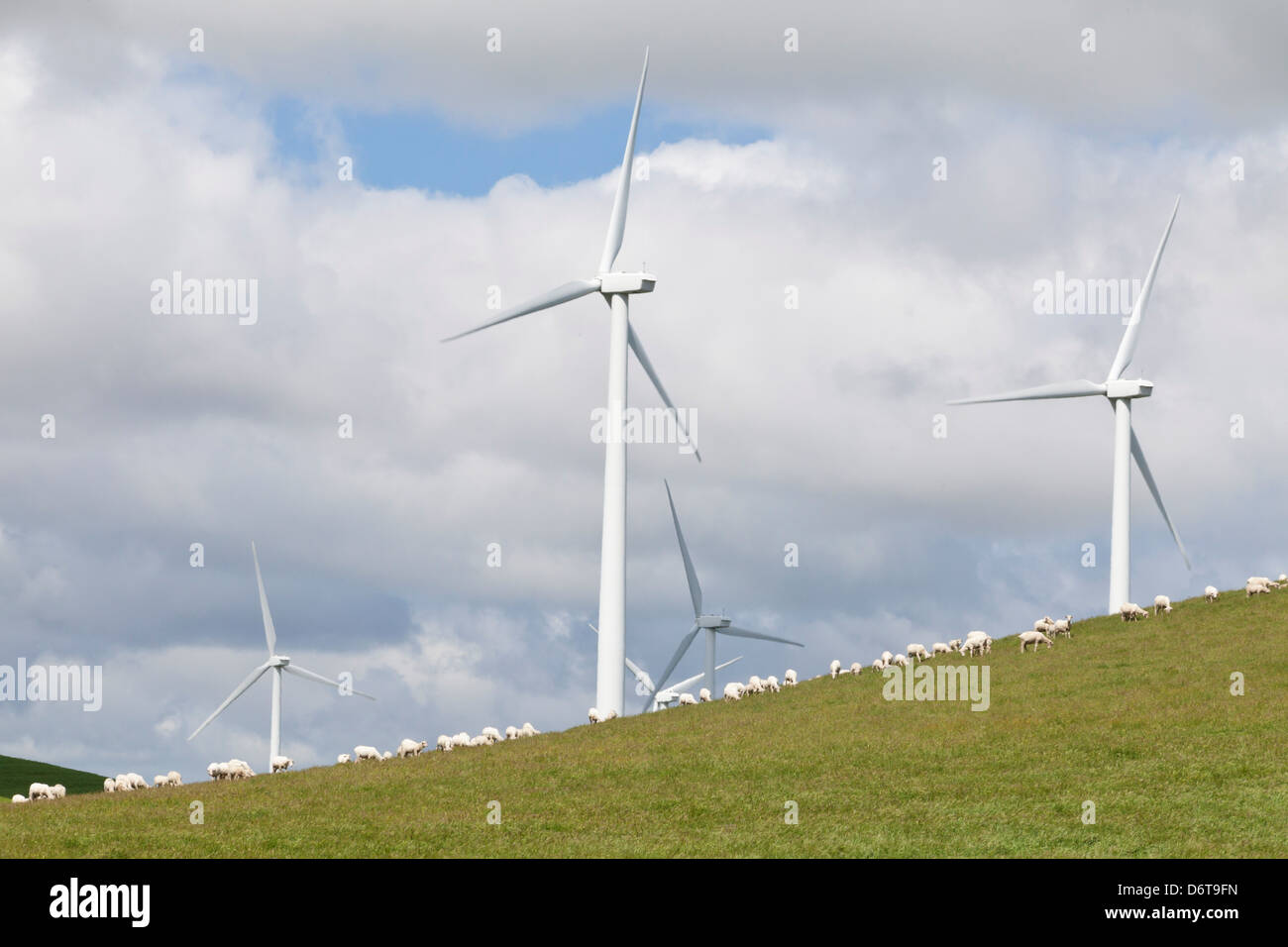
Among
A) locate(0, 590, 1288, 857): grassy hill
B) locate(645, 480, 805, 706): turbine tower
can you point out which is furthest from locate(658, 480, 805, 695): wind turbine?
locate(0, 590, 1288, 857): grassy hill

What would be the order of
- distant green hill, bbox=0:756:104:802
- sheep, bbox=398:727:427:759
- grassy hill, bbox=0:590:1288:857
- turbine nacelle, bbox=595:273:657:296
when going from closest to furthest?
grassy hill, bbox=0:590:1288:857 → sheep, bbox=398:727:427:759 → turbine nacelle, bbox=595:273:657:296 → distant green hill, bbox=0:756:104:802

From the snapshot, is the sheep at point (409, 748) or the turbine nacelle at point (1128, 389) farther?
the turbine nacelle at point (1128, 389)

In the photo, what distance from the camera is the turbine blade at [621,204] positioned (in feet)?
236

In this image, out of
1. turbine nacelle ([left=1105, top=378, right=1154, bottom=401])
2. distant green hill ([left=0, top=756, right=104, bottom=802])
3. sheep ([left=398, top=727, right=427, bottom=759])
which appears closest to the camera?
sheep ([left=398, top=727, right=427, bottom=759])

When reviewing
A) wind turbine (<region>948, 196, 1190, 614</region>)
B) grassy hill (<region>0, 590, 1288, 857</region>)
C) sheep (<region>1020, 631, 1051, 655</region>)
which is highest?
wind turbine (<region>948, 196, 1190, 614</region>)

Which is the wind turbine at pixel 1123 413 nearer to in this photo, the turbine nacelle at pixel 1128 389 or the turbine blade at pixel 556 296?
the turbine nacelle at pixel 1128 389

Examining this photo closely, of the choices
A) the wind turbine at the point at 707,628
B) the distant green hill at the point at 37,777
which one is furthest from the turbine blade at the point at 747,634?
the distant green hill at the point at 37,777

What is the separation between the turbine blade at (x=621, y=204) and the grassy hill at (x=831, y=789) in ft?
85.1

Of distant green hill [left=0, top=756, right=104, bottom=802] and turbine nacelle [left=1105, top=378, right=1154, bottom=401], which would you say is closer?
distant green hill [left=0, top=756, right=104, bottom=802]

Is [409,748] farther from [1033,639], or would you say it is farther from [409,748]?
[1033,639]

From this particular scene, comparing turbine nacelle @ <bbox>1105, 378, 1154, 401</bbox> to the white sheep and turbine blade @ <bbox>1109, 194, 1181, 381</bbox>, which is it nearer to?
turbine blade @ <bbox>1109, 194, 1181, 381</bbox>

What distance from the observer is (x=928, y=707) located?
161ft

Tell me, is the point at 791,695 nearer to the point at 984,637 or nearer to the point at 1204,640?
the point at 984,637

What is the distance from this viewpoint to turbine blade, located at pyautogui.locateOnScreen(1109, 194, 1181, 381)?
8415 cm
